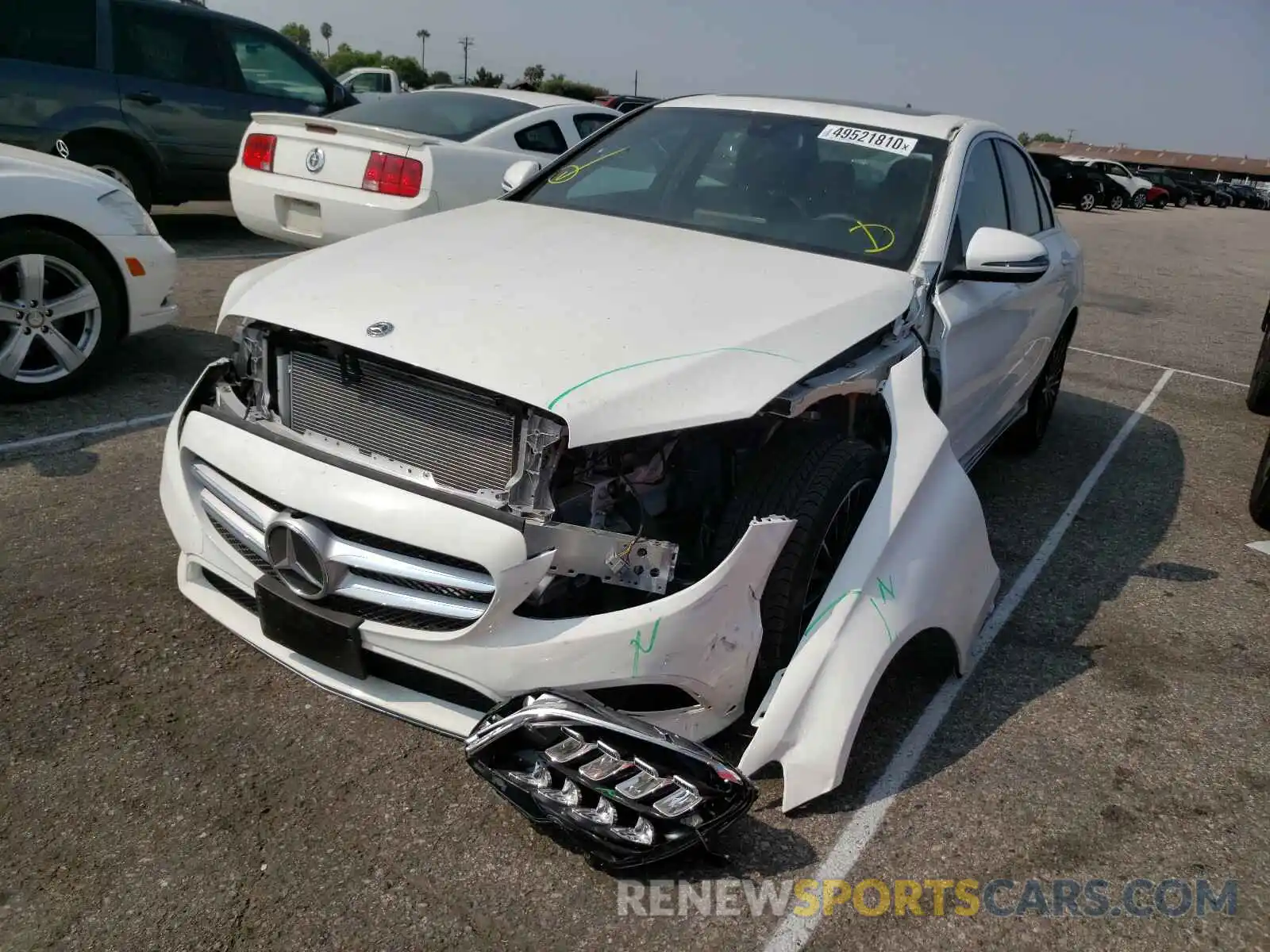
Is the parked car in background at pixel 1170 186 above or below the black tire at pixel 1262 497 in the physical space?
below

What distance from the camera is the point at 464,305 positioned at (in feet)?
9.04

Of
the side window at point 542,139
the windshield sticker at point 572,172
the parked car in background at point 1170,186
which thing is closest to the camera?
the windshield sticker at point 572,172

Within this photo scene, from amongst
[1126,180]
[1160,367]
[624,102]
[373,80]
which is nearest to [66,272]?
[1160,367]

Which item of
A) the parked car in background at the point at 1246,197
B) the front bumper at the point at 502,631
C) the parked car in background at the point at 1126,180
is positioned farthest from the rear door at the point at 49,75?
the parked car in background at the point at 1246,197

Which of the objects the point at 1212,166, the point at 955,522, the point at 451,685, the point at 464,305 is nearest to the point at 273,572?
the point at 451,685

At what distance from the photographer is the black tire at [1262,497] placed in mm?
4969

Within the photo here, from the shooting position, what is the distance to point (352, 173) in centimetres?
643

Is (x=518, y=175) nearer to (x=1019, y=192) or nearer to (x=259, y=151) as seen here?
(x=1019, y=192)

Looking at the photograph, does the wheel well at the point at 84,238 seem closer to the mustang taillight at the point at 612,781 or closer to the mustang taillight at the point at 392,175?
the mustang taillight at the point at 392,175

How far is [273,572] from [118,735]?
580mm

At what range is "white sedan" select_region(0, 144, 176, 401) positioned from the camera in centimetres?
473

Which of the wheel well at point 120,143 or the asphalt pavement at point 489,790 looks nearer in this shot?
the asphalt pavement at point 489,790

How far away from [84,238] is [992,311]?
13.3ft

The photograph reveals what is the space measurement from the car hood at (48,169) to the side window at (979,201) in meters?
3.87
